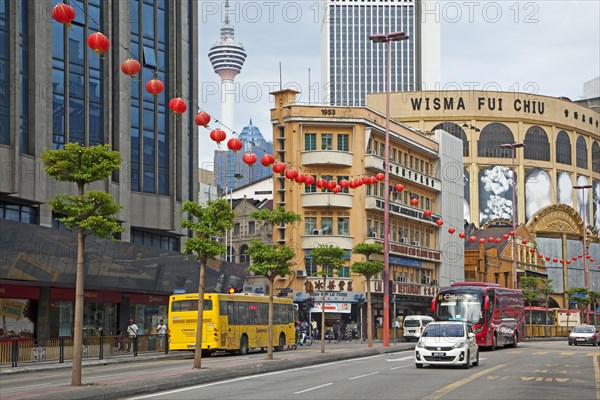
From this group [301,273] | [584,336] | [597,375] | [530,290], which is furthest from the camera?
[530,290]

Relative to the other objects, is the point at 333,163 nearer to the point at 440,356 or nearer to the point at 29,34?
the point at 29,34

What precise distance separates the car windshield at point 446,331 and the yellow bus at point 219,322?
14459 mm

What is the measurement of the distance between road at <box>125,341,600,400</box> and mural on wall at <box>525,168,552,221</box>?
322 feet

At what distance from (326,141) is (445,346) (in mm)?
49453

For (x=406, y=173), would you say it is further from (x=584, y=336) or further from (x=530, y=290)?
(x=584, y=336)

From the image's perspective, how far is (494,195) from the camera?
128m

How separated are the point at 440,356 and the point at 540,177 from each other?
103307mm

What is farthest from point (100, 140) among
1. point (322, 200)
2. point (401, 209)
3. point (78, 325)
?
point (401, 209)

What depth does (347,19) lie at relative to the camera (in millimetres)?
194375

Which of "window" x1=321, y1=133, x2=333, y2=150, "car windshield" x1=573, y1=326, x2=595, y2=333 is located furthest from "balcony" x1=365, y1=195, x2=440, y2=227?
"car windshield" x1=573, y1=326, x2=595, y2=333

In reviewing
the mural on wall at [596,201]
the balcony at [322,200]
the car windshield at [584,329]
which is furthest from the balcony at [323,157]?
the mural on wall at [596,201]

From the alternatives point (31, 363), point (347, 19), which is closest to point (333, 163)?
point (31, 363)

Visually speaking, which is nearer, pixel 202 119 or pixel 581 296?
pixel 202 119

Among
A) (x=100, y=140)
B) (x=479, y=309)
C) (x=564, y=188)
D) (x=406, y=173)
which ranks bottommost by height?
(x=479, y=309)
